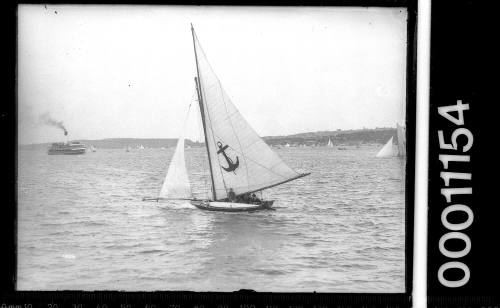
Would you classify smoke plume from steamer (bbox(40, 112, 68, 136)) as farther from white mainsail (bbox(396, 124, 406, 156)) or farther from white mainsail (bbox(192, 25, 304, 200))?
white mainsail (bbox(396, 124, 406, 156))

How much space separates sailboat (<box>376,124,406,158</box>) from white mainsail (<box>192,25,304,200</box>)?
321mm

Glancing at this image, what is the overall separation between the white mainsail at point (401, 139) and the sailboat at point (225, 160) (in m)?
0.37

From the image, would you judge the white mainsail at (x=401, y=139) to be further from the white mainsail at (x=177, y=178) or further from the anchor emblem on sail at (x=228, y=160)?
the white mainsail at (x=177, y=178)

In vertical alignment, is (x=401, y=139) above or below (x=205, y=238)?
above

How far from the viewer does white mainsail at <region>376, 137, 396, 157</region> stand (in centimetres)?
196

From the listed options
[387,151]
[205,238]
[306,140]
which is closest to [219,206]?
[205,238]

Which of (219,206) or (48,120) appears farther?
(219,206)

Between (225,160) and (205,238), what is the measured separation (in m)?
0.30

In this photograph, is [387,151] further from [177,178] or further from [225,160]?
[177,178]

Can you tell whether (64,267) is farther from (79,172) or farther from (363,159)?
(363,159)

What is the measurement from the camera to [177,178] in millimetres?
2008

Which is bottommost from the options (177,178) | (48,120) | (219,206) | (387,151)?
(219,206)

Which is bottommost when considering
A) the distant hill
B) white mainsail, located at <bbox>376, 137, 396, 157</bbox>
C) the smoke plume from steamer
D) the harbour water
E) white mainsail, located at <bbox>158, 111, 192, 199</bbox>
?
the harbour water

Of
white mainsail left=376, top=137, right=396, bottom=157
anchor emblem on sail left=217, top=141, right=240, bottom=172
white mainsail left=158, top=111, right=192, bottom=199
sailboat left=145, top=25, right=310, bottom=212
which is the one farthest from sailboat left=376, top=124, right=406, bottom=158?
white mainsail left=158, top=111, right=192, bottom=199
